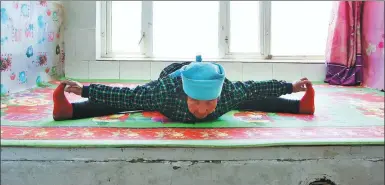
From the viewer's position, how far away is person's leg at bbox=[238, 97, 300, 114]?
1504mm

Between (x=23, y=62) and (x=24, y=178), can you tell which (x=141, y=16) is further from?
(x=24, y=178)

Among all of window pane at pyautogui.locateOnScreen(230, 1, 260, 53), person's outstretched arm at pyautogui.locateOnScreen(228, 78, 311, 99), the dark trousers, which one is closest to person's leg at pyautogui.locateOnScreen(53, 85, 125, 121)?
the dark trousers

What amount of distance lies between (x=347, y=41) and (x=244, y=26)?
68cm

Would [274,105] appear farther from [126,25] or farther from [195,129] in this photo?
[126,25]

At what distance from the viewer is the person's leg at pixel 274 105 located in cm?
150

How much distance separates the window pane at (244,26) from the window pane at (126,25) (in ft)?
2.12

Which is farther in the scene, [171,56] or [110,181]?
[171,56]

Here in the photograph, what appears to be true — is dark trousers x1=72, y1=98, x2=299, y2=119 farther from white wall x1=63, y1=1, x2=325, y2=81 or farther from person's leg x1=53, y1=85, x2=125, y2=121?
white wall x1=63, y1=1, x2=325, y2=81

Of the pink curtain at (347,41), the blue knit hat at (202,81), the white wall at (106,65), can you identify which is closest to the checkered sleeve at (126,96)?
the blue knit hat at (202,81)

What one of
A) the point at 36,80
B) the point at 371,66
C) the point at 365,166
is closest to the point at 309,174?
the point at 365,166

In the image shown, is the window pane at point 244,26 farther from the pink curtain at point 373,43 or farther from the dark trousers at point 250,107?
the dark trousers at point 250,107

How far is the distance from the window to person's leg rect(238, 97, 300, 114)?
1223 millimetres

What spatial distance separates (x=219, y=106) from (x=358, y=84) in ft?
4.76

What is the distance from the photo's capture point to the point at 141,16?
2.70 metres
